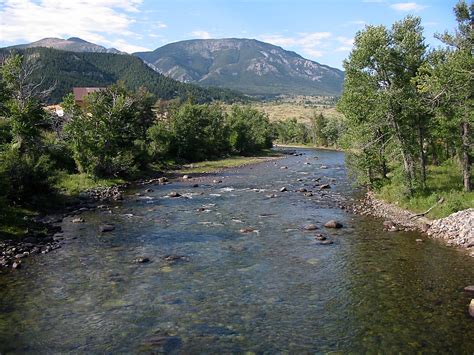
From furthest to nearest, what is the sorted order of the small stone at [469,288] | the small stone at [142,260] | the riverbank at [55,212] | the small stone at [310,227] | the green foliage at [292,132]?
the green foliage at [292,132] < the small stone at [310,227] < the riverbank at [55,212] < the small stone at [142,260] < the small stone at [469,288]

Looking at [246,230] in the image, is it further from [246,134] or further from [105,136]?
[246,134]

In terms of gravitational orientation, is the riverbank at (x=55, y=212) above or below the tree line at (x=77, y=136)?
below

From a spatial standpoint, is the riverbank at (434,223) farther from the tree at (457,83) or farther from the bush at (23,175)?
the bush at (23,175)

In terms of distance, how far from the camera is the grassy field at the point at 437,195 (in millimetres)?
35162

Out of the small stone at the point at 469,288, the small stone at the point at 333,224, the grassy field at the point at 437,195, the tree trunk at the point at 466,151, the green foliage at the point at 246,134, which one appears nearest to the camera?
the small stone at the point at 469,288

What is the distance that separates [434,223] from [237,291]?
1902cm

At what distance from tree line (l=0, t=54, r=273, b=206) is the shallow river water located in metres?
8.06

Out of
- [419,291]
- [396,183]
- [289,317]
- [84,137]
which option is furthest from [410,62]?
[84,137]

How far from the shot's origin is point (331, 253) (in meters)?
28.8

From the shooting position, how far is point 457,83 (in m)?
32.2

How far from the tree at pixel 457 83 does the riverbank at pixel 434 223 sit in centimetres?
601

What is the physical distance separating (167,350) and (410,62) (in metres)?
34.3

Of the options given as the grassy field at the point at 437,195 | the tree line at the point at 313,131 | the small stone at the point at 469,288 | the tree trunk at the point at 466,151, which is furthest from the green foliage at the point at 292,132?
the small stone at the point at 469,288

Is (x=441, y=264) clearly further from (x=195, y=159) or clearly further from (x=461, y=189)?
(x=195, y=159)
